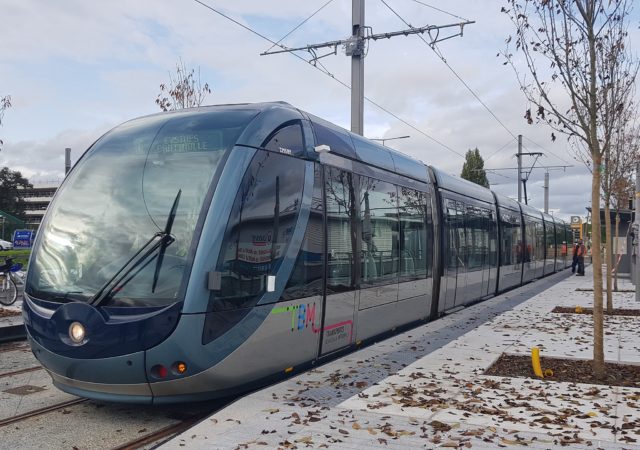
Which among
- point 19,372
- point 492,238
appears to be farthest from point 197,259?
point 492,238

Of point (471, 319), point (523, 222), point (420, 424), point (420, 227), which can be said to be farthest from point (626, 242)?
point (420, 424)

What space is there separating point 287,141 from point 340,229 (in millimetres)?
1601

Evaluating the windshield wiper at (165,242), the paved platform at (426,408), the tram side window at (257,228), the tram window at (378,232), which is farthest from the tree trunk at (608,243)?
the windshield wiper at (165,242)

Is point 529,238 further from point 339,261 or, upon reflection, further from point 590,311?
A: point 339,261

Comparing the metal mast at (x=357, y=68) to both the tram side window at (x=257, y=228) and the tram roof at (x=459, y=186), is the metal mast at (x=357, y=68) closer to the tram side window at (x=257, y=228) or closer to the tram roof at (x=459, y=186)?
the tram roof at (x=459, y=186)

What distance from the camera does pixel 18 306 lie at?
15.2 meters

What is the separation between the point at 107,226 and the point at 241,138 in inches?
60.8

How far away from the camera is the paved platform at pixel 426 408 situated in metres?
5.20

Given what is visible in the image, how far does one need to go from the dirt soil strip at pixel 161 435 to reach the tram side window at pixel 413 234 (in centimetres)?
533

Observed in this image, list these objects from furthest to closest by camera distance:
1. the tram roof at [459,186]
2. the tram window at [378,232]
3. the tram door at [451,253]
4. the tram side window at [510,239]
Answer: the tram side window at [510,239] < the tram roof at [459,186] < the tram door at [451,253] < the tram window at [378,232]

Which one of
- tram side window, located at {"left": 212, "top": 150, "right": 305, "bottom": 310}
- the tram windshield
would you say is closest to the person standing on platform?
tram side window, located at {"left": 212, "top": 150, "right": 305, "bottom": 310}

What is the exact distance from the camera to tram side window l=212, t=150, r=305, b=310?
6.14 meters

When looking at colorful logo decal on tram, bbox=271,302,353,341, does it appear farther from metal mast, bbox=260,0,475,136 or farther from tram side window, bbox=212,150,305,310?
metal mast, bbox=260,0,475,136

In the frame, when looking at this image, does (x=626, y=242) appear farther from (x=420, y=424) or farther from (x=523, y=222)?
(x=420, y=424)
